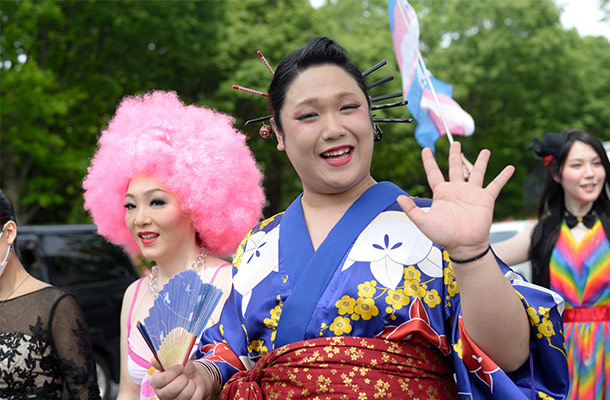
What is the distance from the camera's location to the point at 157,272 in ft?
9.66

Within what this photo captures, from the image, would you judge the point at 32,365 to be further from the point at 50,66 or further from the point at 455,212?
the point at 50,66

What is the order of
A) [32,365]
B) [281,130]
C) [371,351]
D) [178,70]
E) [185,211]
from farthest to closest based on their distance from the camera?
[178,70], [185,211], [32,365], [281,130], [371,351]

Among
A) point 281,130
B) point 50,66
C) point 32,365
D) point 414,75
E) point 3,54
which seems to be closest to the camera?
point 281,130

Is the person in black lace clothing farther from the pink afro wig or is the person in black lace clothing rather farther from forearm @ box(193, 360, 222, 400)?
forearm @ box(193, 360, 222, 400)

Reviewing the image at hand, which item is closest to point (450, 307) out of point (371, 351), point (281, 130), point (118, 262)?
point (371, 351)

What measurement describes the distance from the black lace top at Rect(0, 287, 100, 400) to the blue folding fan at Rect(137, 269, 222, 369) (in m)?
1.05

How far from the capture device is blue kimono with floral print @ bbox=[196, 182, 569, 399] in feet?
5.58

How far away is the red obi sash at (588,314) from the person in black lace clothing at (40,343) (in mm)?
2595

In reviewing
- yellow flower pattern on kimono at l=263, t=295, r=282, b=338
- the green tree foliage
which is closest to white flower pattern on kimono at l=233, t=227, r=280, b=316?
yellow flower pattern on kimono at l=263, t=295, r=282, b=338

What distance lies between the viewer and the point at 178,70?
1466 centimetres

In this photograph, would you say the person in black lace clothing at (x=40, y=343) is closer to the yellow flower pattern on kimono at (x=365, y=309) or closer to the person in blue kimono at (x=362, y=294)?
the person in blue kimono at (x=362, y=294)

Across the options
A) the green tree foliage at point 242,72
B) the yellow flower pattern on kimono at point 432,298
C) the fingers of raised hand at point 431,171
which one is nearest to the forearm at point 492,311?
A: the yellow flower pattern on kimono at point 432,298

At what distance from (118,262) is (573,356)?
4.78 metres

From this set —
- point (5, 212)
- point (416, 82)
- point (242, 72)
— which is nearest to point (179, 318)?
point (5, 212)
